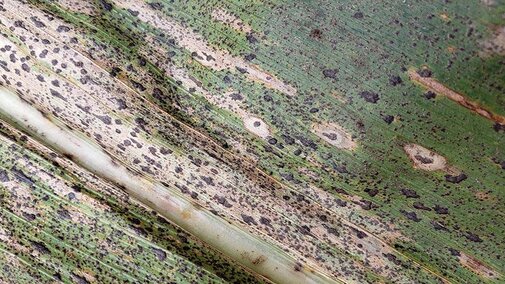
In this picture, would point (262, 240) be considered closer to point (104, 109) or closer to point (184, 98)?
point (184, 98)

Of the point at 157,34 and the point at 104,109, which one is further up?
the point at 157,34

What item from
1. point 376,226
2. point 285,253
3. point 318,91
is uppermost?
point 318,91

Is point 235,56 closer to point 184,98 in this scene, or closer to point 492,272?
point 184,98

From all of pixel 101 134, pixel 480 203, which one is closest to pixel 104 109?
pixel 101 134

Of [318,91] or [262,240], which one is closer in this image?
[318,91]

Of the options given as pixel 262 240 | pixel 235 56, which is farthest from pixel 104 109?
pixel 262 240

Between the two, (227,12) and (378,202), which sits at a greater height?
(227,12)
